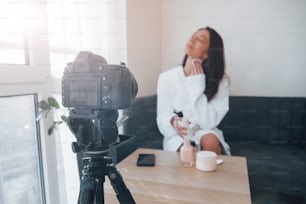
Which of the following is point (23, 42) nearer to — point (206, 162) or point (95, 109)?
point (95, 109)

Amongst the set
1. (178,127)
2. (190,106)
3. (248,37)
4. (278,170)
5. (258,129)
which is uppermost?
(248,37)

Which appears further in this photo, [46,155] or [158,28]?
[158,28]

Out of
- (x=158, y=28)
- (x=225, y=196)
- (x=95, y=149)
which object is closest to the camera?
(x=95, y=149)

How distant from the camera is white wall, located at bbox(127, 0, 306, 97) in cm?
171

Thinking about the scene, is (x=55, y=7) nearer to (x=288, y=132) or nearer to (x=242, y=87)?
(x=242, y=87)

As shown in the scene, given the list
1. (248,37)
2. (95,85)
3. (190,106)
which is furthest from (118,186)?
(248,37)

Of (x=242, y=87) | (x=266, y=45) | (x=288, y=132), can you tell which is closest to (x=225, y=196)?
(x=288, y=132)

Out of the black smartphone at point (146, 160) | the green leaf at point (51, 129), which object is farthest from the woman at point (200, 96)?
the green leaf at point (51, 129)

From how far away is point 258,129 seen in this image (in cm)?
165

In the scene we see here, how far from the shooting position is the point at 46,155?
101cm

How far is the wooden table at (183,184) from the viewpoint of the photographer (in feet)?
2.40

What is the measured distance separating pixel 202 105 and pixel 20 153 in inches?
35.5

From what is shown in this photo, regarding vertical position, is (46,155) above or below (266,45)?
below

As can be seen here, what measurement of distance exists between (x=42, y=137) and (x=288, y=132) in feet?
5.06
